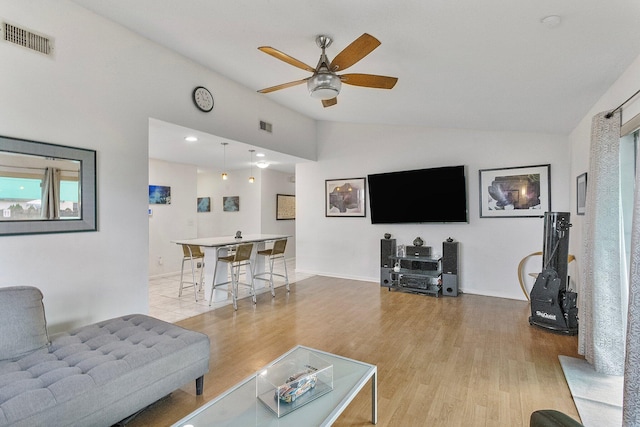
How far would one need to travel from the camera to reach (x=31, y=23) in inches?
99.5

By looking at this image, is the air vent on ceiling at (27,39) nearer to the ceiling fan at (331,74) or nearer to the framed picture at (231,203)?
the ceiling fan at (331,74)

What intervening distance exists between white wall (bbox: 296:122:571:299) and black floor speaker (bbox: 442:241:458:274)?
0.76 feet

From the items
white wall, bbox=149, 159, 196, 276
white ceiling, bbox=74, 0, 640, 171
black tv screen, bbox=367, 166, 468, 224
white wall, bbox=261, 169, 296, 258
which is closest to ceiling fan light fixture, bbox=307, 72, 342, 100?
white ceiling, bbox=74, 0, 640, 171

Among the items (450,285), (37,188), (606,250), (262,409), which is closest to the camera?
(262,409)

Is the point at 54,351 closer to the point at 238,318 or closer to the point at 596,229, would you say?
the point at 238,318

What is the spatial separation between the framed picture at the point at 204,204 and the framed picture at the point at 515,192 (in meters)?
6.70

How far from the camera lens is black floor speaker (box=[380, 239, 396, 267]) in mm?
5514

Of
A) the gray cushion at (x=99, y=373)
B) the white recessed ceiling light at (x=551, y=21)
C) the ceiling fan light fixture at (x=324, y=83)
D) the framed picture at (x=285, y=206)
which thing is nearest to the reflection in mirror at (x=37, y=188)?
the gray cushion at (x=99, y=373)

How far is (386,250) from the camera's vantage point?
5535 mm

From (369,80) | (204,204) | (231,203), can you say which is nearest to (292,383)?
(369,80)

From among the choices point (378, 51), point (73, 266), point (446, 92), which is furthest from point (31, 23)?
point (446, 92)

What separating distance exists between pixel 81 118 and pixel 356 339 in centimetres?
338

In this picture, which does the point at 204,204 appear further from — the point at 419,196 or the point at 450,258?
the point at 450,258

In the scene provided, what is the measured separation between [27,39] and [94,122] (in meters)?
0.73
